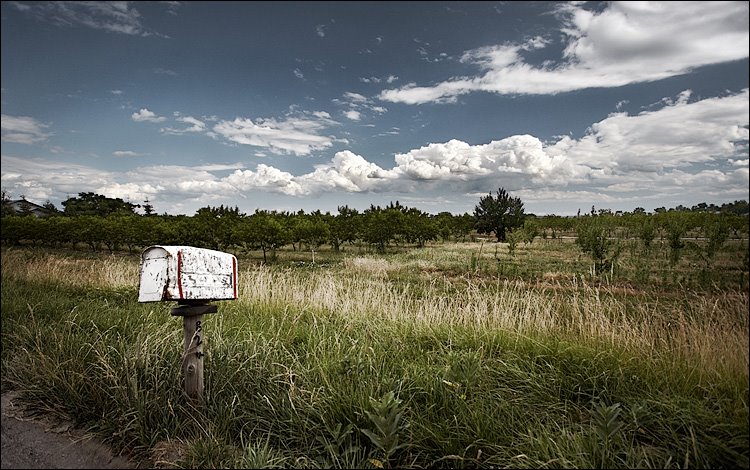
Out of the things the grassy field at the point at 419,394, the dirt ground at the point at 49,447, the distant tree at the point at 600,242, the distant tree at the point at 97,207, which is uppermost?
the distant tree at the point at 97,207

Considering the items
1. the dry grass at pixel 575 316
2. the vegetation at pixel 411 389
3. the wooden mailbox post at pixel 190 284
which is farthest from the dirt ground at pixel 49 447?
the dry grass at pixel 575 316

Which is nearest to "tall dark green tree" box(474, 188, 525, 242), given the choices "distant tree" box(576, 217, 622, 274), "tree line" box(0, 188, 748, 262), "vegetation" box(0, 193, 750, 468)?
"tree line" box(0, 188, 748, 262)

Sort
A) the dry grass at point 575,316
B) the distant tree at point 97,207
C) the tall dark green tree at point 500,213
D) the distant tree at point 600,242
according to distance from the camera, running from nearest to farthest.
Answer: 1. the dry grass at point 575,316
2. the distant tree at point 600,242
3. the distant tree at point 97,207
4. the tall dark green tree at point 500,213

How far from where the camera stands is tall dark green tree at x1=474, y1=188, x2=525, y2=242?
4653 centimetres

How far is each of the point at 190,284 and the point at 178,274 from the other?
0.11m

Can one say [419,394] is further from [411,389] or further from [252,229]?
[252,229]

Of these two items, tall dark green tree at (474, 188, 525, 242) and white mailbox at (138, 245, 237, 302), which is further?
tall dark green tree at (474, 188, 525, 242)

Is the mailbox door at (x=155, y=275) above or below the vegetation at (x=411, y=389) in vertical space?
above

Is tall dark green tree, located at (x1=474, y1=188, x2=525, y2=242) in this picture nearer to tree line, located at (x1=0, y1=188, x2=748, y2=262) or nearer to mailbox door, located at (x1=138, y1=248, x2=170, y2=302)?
tree line, located at (x1=0, y1=188, x2=748, y2=262)

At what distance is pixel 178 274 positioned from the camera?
2.62 metres

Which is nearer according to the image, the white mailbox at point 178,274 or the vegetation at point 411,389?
the vegetation at point 411,389

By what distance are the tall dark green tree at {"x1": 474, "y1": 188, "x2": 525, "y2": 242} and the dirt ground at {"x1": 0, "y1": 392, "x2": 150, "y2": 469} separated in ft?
152

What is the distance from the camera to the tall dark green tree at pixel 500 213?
153ft

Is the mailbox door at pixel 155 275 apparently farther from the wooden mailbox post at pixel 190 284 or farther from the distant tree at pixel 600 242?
the distant tree at pixel 600 242
